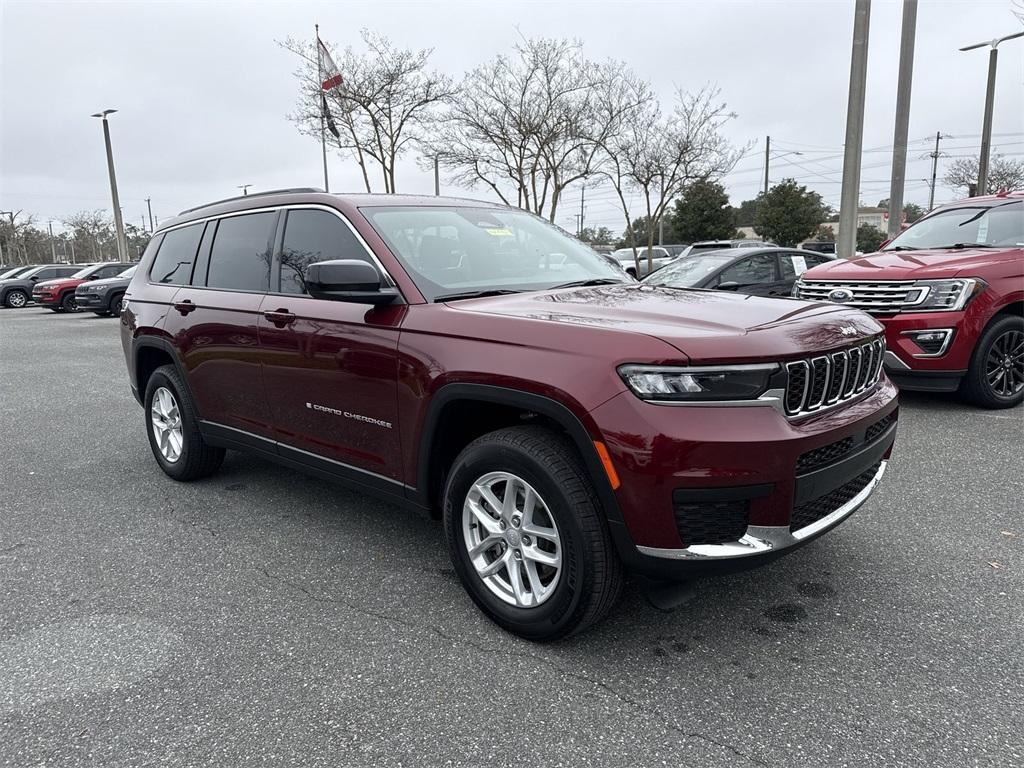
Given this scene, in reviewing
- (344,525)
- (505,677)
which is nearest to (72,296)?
(344,525)

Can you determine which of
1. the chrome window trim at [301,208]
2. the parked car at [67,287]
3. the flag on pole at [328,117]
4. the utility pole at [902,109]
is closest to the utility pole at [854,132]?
the utility pole at [902,109]

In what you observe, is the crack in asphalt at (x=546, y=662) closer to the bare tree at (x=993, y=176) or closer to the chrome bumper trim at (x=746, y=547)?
the chrome bumper trim at (x=746, y=547)

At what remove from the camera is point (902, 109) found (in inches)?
473

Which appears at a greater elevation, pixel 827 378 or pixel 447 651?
pixel 827 378

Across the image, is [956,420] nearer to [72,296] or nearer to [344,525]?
[344,525]

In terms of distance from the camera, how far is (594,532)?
97.0 inches

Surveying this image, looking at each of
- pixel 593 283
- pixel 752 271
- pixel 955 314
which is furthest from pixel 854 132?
pixel 593 283

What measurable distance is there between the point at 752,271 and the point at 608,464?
321 inches

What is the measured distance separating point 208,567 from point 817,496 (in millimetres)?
2757

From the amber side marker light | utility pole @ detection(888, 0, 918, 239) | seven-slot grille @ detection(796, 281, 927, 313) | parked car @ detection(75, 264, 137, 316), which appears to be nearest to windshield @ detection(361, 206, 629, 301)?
the amber side marker light

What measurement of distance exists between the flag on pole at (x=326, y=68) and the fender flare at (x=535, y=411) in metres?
18.2

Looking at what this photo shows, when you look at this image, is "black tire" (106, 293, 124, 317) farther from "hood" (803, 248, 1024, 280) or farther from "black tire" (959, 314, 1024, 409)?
"black tire" (959, 314, 1024, 409)

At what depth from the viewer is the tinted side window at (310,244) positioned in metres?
3.42

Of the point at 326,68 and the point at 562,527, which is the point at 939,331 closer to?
the point at 562,527
